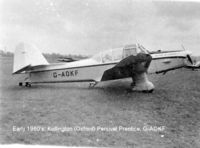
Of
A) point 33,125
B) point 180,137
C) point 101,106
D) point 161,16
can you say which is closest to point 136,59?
point 161,16

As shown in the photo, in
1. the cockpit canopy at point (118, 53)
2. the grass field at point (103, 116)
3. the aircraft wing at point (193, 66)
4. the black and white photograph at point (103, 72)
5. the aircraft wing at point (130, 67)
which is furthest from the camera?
the aircraft wing at point (193, 66)

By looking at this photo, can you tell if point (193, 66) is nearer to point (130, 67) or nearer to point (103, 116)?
point (130, 67)

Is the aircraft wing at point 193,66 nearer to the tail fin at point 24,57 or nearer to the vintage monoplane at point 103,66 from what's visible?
the vintage monoplane at point 103,66

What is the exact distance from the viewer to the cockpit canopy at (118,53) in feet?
18.5

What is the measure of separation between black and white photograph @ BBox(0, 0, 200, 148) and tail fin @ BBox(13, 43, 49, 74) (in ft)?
0.08

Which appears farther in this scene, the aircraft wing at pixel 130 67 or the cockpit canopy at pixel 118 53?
the cockpit canopy at pixel 118 53

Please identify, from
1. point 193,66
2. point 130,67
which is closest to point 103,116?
point 130,67

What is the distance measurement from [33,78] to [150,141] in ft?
13.4

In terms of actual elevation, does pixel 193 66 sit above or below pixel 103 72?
above

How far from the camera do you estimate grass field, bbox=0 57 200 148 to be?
327 centimetres

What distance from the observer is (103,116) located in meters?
3.91

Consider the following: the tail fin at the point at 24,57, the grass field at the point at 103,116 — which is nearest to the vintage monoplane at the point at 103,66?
the tail fin at the point at 24,57

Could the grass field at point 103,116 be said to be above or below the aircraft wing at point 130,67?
below

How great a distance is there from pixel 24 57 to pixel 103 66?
6.78ft
